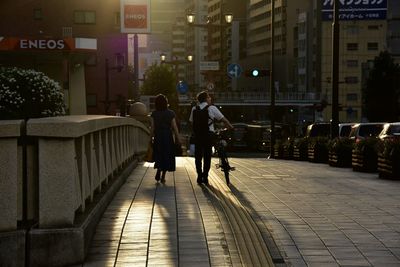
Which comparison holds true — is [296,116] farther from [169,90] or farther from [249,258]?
[249,258]

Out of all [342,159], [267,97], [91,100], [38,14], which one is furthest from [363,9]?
[342,159]

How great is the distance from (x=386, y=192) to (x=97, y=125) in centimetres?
597

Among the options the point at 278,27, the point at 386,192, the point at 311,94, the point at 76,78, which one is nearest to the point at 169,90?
the point at 311,94

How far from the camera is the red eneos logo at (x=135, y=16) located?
42.9 metres

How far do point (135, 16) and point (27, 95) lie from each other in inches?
1011

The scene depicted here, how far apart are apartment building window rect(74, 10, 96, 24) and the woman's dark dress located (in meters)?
56.0

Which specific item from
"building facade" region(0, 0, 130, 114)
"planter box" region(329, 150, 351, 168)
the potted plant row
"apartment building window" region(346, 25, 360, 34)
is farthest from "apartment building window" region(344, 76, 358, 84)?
the potted plant row

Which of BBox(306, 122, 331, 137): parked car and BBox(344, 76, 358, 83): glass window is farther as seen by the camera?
BBox(344, 76, 358, 83): glass window

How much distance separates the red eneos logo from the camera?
42.9m

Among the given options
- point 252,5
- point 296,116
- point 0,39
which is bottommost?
point 296,116

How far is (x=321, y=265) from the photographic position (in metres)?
6.55

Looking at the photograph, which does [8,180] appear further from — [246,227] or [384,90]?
[384,90]

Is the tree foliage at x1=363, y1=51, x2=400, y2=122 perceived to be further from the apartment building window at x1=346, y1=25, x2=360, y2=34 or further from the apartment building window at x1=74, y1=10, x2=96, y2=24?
the apartment building window at x1=346, y1=25, x2=360, y2=34

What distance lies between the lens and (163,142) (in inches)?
524
